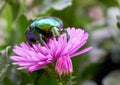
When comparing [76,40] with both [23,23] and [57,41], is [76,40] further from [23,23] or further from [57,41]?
[23,23]

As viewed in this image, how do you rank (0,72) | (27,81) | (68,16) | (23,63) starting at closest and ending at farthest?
(23,63)
(0,72)
(27,81)
(68,16)

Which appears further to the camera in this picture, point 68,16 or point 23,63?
point 68,16

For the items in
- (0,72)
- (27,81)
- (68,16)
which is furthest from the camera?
(68,16)

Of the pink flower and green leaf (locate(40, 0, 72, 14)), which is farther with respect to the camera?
green leaf (locate(40, 0, 72, 14))

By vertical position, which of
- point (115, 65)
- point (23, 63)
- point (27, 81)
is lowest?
point (115, 65)

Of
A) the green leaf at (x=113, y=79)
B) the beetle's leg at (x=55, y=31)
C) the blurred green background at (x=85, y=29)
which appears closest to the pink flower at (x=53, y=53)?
the beetle's leg at (x=55, y=31)

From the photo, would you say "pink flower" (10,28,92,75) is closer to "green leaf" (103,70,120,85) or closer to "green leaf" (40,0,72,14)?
"green leaf" (40,0,72,14)

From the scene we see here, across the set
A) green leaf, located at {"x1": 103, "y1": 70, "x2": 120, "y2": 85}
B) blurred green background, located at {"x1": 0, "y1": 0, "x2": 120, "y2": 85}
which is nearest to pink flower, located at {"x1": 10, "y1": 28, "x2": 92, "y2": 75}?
blurred green background, located at {"x1": 0, "y1": 0, "x2": 120, "y2": 85}

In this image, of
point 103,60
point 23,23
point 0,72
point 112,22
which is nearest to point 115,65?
point 103,60
